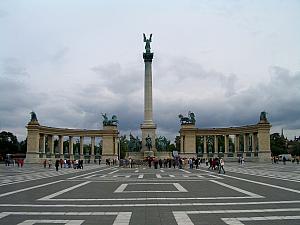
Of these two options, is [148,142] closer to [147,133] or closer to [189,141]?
[147,133]

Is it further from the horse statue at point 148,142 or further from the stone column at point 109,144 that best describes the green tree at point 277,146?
the horse statue at point 148,142

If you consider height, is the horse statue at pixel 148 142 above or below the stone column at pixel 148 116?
below

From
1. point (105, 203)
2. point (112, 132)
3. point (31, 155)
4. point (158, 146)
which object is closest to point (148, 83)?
point (158, 146)

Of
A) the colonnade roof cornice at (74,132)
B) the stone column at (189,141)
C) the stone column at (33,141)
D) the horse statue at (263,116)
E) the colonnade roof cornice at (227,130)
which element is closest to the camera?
the colonnade roof cornice at (227,130)

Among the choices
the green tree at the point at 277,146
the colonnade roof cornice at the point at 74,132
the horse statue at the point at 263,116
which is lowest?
the green tree at the point at 277,146

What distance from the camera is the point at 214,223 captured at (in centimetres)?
1152

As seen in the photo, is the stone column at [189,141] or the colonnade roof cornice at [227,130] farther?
the stone column at [189,141]

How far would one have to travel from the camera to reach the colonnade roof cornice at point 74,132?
99850 millimetres

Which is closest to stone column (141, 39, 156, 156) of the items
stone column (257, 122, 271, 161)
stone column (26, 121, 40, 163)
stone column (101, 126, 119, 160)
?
stone column (101, 126, 119, 160)

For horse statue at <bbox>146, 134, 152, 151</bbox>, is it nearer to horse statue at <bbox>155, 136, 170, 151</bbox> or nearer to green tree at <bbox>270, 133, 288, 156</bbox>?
horse statue at <bbox>155, 136, 170, 151</bbox>

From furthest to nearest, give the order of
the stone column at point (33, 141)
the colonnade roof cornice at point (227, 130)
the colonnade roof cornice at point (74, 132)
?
the colonnade roof cornice at point (74, 132), the stone column at point (33, 141), the colonnade roof cornice at point (227, 130)

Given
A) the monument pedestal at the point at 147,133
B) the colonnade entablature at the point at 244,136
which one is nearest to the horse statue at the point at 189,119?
the colonnade entablature at the point at 244,136

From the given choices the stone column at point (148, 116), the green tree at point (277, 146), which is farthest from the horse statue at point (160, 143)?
the green tree at point (277, 146)

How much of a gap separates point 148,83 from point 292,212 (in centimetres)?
7343
